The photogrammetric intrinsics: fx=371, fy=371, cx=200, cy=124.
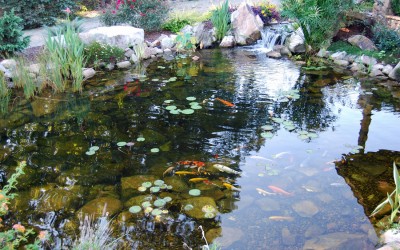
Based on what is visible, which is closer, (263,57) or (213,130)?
(213,130)

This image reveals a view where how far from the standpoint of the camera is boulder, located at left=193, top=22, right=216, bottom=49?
9586 mm

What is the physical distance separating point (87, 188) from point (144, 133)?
1287 mm

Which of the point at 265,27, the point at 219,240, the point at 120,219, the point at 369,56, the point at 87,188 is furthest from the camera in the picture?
the point at 265,27

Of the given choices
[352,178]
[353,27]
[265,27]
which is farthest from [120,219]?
[265,27]

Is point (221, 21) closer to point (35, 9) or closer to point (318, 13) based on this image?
point (318, 13)

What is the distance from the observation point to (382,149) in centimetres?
433

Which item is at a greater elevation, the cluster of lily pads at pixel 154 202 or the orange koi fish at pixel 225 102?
the orange koi fish at pixel 225 102

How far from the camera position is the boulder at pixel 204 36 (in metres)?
9.59

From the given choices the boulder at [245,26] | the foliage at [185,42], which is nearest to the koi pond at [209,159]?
the foliage at [185,42]

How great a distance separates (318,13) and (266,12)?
3525 mm

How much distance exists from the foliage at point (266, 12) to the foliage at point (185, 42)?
268cm

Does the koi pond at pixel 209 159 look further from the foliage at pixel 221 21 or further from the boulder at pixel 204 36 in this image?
the foliage at pixel 221 21

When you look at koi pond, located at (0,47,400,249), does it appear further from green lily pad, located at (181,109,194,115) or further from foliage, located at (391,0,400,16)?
foliage, located at (391,0,400,16)

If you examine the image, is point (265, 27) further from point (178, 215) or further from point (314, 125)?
point (178, 215)
